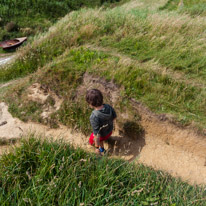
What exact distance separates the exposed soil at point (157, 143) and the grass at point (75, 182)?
1159mm

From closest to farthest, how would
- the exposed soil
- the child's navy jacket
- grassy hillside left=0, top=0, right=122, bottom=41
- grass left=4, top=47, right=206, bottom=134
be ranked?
the child's navy jacket < the exposed soil < grass left=4, top=47, right=206, bottom=134 < grassy hillside left=0, top=0, right=122, bottom=41

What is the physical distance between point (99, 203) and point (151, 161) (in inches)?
106

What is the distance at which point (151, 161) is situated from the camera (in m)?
5.57

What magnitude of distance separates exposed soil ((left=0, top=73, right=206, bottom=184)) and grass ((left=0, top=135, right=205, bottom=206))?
1159 millimetres

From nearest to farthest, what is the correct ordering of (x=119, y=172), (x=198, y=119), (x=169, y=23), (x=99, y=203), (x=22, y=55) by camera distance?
1. (x=99, y=203)
2. (x=119, y=172)
3. (x=198, y=119)
4. (x=169, y=23)
5. (x=22, y=55)

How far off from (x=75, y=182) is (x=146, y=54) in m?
5.69

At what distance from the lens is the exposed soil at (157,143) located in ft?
17.8

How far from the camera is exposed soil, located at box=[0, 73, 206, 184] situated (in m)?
5.43

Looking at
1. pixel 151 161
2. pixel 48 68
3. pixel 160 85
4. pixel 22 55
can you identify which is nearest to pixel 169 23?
pixel 160 85

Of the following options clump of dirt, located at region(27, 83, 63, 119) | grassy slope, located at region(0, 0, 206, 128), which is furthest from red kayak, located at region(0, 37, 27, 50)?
clump of dirt, located at region(27, 83, 63, 119)

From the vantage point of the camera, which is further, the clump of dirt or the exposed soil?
the clump of dirt

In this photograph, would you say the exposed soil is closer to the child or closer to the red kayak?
the child

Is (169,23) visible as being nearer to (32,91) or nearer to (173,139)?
(173,139)

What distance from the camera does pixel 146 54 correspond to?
774 centimetres
